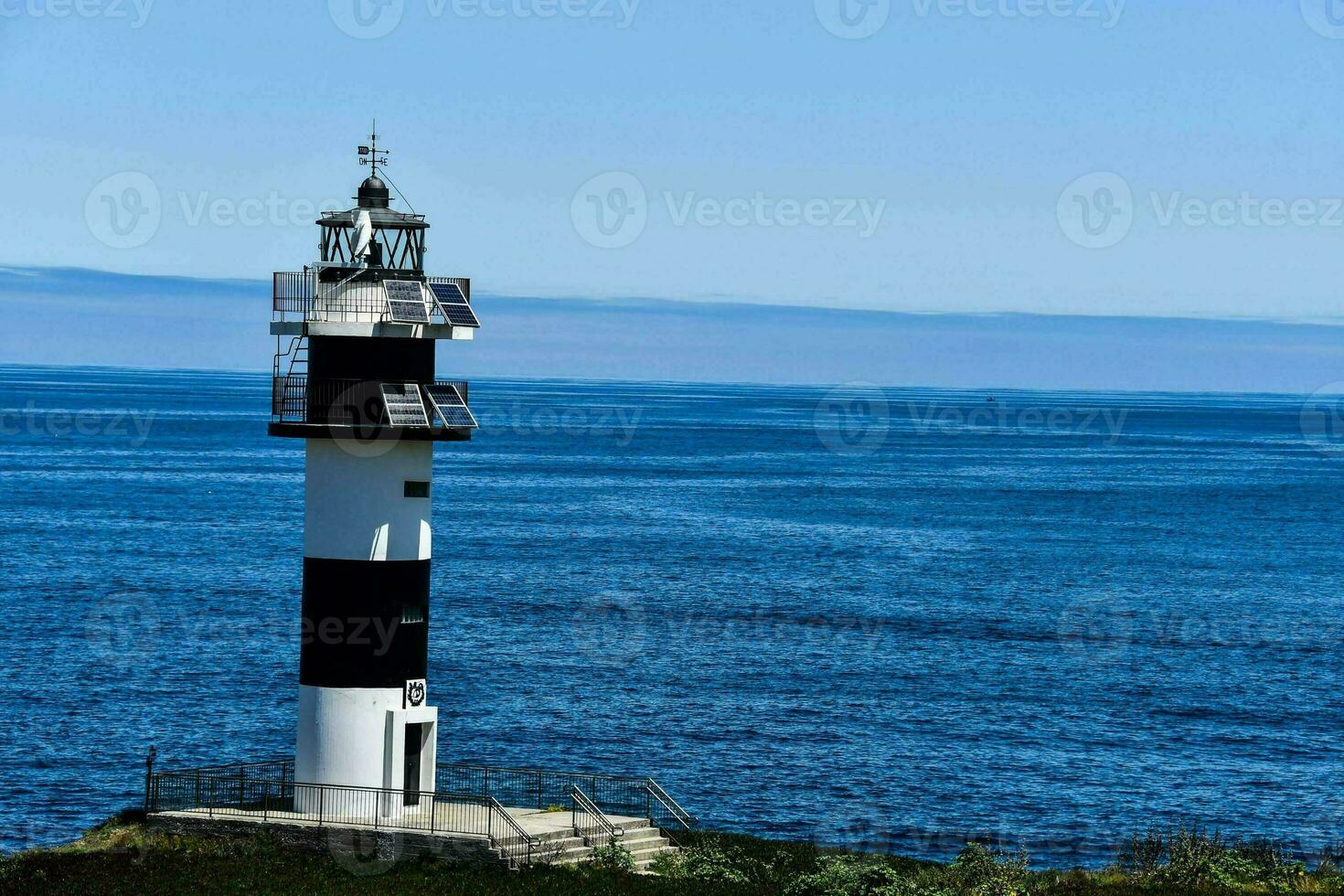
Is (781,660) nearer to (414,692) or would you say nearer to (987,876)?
(987,876)

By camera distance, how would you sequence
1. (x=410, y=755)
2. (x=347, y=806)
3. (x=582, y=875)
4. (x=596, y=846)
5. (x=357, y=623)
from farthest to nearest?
1. (x=410, y=755)
2. (x=596, y=846)
3. (x=347, y=806)
4. (x=357, y=623)
5. (x=582, y=875)

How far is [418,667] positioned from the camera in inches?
1275

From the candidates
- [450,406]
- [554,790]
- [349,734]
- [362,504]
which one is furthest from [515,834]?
[554,790]

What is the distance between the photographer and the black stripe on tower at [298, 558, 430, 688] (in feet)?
104

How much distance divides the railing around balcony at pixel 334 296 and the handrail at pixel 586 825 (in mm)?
9810

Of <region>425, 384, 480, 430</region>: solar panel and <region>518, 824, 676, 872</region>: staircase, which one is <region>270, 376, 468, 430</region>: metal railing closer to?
<region>425, 384, 480, 430</region>: solar panel

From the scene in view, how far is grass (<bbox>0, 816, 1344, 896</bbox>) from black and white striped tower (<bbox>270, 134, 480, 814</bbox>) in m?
1.98

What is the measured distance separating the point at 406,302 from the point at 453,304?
91 cm

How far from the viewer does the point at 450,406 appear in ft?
106

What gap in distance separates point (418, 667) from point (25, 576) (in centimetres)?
6368

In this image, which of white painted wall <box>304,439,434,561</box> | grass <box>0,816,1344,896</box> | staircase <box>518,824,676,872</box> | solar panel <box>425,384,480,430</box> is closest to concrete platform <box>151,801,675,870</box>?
staircase <box>518,824,676,872</box>

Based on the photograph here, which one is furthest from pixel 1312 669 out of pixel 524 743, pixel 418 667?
pixel 418 667

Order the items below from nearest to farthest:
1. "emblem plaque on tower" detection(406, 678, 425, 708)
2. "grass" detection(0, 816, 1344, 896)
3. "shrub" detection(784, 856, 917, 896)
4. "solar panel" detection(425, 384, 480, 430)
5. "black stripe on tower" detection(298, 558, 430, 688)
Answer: "grass" detection(0, 816, 1344, 896), "shrub" detection(784, 856, 917, 896), "black stripe on tower" detection(298, 558, 430, 688), "solar panel" detection(425, 384, 480, 430), "emblem plaque on tower" detection(406, 678, 425, 708)

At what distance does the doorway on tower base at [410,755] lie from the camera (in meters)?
32.2
